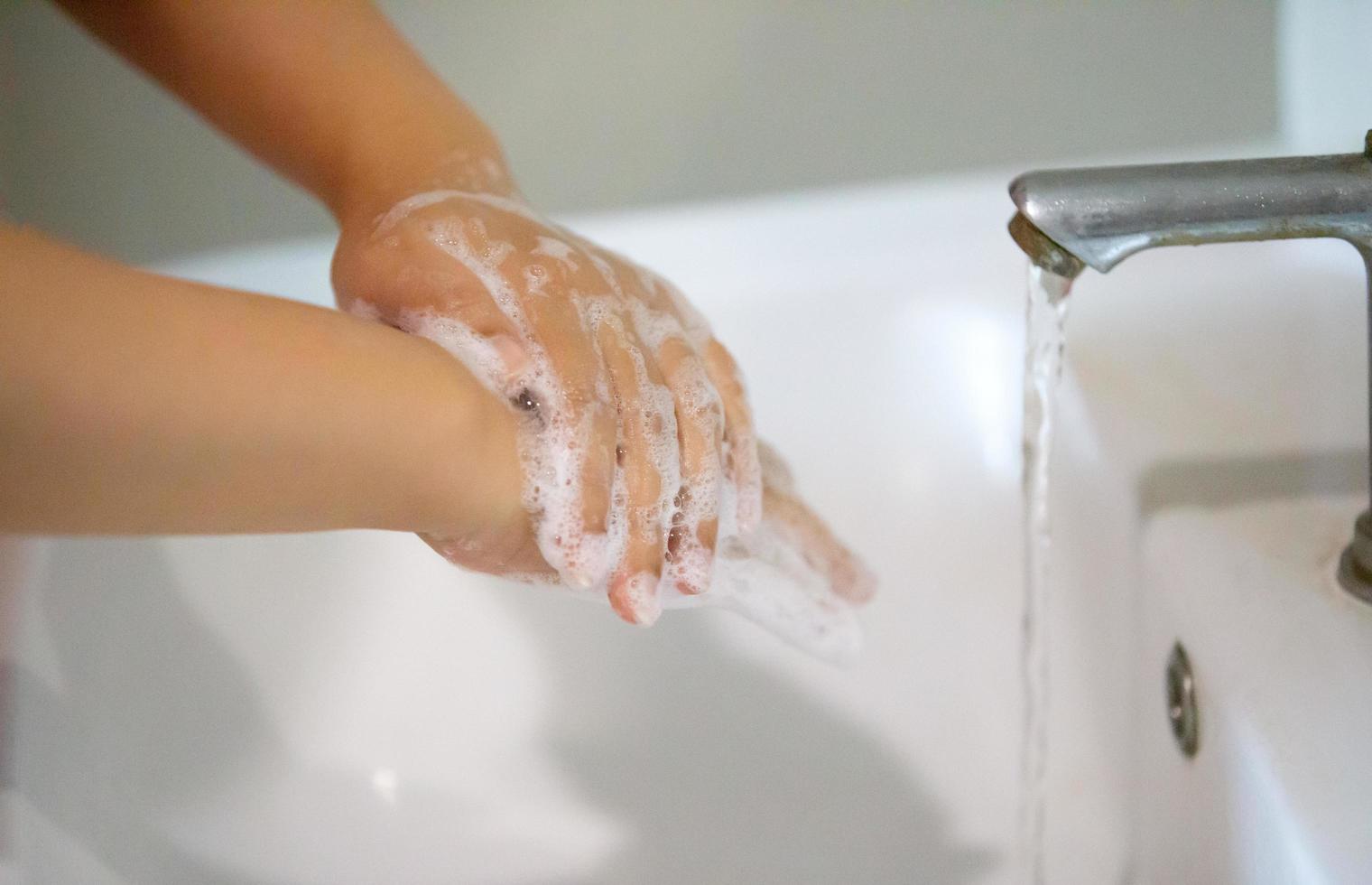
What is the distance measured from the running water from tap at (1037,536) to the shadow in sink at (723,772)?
0.03 meters

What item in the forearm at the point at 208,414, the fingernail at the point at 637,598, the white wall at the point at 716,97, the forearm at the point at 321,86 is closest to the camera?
the forearm at the point at 208,414

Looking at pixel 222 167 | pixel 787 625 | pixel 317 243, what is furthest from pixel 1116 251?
pixel 222 167

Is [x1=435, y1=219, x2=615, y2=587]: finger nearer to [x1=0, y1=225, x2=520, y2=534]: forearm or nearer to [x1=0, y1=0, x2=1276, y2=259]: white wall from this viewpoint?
[x1=0, y1=225, x2=520, y2=534]: forearm

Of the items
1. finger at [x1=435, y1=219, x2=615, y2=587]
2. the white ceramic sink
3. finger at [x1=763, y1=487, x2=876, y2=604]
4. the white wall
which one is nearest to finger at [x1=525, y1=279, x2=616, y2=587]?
finger at [x1=435, y1=219, x2=615, y2=587]

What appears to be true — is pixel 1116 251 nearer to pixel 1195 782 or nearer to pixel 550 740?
pixel 1195 782

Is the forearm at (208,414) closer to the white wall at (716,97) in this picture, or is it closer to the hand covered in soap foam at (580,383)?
the hand covered in soap foam at (580,383)

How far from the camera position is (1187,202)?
13.6 inches

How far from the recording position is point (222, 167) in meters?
0.87

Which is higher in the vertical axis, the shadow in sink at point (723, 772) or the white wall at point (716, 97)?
the white wall at point (716, 97)

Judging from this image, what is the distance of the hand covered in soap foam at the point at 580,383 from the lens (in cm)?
35

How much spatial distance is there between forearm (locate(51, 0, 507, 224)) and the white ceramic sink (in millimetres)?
214

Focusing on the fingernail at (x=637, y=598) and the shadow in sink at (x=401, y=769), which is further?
the shadow in sink at (x=401, y=769)

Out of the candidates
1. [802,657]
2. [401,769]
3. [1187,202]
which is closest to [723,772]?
[802,657]

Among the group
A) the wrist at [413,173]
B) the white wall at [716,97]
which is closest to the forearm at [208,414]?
the wrist at [413,173]
